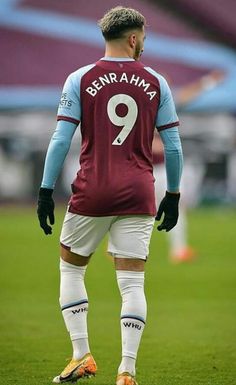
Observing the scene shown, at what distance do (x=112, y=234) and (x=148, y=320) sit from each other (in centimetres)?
333

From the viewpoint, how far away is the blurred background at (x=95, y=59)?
24.9 meters

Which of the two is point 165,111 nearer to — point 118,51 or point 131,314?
point 118,51

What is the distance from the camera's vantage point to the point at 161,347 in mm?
8008

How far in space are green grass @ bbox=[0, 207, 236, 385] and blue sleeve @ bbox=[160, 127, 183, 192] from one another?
121 cm

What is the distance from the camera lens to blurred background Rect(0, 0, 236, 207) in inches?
981

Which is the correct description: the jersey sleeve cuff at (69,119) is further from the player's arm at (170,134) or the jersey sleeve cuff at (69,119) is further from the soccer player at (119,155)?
the player's arm at (170,134)

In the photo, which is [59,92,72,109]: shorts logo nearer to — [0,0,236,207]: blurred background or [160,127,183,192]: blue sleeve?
[160,127,183,192]: blue sleeve

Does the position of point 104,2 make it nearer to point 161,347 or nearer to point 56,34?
point 56,34

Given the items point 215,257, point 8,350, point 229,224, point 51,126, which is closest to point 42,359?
point 8,350

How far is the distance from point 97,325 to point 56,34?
57.5ft

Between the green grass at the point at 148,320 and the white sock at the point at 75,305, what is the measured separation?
0.27 meters

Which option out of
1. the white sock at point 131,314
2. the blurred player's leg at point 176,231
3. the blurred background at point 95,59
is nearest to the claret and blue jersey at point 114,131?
the white sock at point 131,314

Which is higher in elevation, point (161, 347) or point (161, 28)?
point (161, 28)

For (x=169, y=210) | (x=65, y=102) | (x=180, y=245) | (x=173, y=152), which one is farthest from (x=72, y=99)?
(x=180, y=245)
